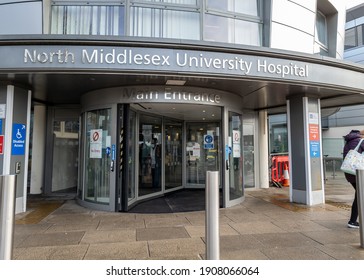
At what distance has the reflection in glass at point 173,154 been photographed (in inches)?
384

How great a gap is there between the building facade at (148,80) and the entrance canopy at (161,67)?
0.02m

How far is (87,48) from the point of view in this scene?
18.6ft

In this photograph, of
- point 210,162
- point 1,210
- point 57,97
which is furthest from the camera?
point 210,162

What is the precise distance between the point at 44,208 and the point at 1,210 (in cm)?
494

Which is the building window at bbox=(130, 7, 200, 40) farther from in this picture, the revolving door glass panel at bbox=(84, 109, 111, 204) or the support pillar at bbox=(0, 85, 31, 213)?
the support pillar at bbox=(0, 85, 31, 213)

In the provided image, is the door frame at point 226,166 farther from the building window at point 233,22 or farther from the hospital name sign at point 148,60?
the building window at point 233,22

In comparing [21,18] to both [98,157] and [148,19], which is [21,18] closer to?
[148,19]

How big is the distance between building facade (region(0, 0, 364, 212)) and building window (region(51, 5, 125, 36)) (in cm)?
2

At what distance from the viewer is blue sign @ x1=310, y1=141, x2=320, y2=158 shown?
7895mm

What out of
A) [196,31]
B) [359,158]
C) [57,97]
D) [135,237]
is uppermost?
[196,31]

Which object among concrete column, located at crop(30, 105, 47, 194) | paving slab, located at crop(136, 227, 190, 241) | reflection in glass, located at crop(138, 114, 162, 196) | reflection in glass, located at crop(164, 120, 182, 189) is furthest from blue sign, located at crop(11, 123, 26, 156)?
reflection in glass, located at crop(164, 120, 182, 189)

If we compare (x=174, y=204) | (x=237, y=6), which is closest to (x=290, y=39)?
(x=237, y=6)
